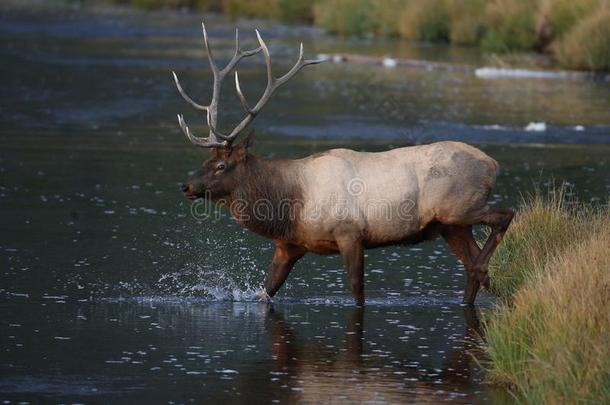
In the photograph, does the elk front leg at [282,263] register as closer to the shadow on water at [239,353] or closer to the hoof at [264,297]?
the hoof at [264,297]

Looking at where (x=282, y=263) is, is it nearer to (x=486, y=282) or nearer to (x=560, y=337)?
(x=486, y=282)

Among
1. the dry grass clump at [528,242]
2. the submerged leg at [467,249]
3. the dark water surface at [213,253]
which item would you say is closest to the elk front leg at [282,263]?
the dark water surface at [213,253]

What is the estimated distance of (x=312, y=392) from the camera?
898cm

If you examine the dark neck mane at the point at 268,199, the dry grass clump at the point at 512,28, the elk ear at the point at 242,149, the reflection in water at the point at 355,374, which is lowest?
the reflection in water at the point at 355,374

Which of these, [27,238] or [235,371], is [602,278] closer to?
[235,371]

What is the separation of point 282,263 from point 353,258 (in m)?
0.66

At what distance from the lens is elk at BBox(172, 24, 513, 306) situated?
1151cm

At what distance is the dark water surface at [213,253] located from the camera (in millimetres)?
9469

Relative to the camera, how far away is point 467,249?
1190 cm

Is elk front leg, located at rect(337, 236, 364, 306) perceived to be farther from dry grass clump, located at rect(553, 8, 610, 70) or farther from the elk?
dry grass clump, located at rect(553, 8, 610, 70)

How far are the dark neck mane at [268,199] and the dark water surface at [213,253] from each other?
65 cm

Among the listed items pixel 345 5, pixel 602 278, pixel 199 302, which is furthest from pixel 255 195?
pixel 345 5

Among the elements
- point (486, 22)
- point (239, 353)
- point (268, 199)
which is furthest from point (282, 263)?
point (486, 22)

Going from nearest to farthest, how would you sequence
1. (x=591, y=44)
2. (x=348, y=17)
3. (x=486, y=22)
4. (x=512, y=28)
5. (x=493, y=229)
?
(x=493, y=229) < (x=591, y=44) < (x=512, y=28) < (x=486, y=22) < (x=348, y=17)
